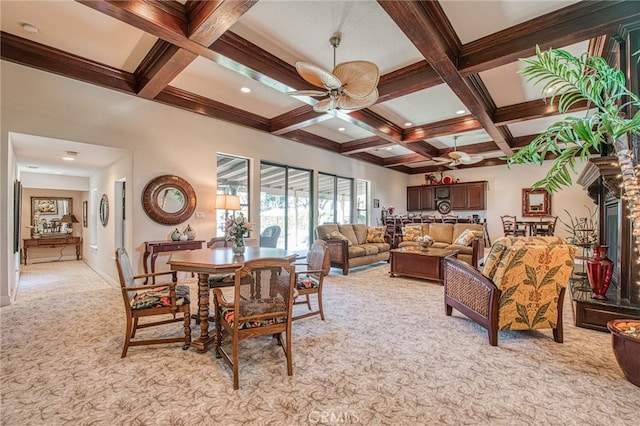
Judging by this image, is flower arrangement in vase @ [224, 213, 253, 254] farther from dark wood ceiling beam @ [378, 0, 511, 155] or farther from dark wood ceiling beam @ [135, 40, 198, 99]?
dark wood ceiling beam @ [378, 0, 511, 155]

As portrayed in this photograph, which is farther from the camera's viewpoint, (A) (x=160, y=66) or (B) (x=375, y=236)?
(B) (x=375, y=236)

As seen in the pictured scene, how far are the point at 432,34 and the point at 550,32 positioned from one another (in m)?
1.26

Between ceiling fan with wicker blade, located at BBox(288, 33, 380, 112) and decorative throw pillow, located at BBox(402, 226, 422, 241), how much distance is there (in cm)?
436

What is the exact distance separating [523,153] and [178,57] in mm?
3616

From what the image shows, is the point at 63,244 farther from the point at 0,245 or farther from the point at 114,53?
the point at 114,53

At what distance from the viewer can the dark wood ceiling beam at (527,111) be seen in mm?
4996

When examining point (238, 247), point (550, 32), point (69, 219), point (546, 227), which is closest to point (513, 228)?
point (546, 227)

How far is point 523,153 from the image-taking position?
A: 2.36 meters

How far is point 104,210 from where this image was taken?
5.82 m

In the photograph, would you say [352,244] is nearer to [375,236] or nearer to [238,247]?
[375,236]

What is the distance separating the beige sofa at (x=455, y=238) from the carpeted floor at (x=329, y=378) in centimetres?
251

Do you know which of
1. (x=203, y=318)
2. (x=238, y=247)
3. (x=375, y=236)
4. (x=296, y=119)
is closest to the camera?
(x=203, y=318)

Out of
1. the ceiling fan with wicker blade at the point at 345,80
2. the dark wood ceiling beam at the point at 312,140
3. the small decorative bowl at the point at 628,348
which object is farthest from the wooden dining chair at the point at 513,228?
the ceiling fan with wicker blade at the point at 345,80

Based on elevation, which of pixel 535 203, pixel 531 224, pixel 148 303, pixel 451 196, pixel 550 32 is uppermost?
pixel 550 32
